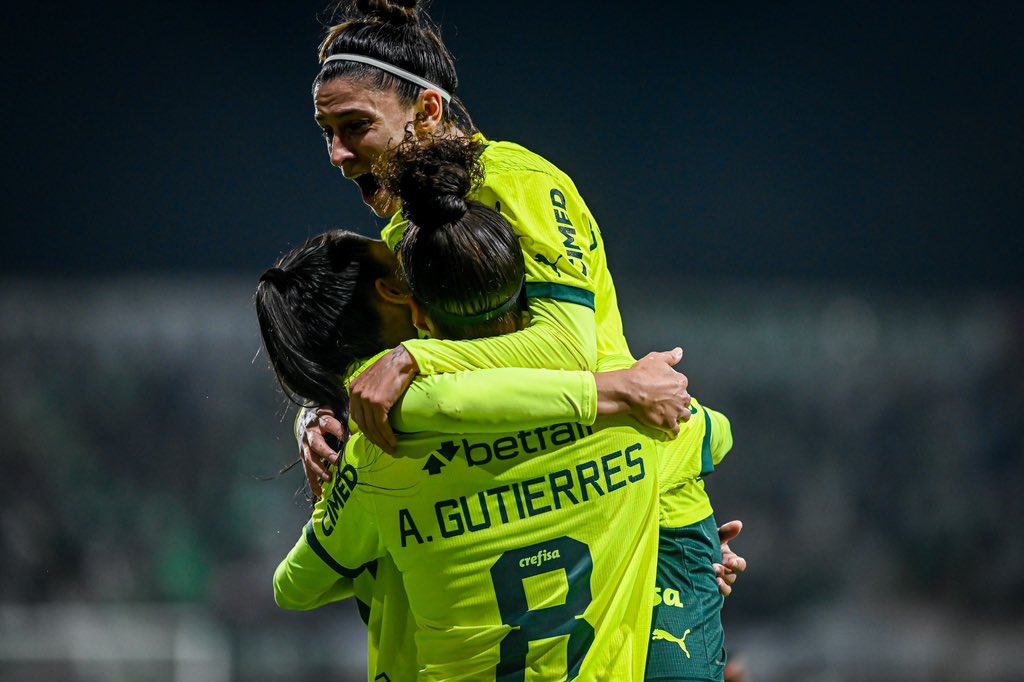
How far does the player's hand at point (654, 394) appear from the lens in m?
1.44

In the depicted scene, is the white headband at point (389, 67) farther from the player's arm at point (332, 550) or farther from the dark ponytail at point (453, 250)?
the player's arm at point (332, 550)

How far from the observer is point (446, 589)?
56.0 inches

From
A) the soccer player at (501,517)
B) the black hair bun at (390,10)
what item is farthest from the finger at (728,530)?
the black hair bun at (390,10)

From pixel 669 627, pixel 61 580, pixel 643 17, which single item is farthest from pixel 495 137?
pixel 669 627

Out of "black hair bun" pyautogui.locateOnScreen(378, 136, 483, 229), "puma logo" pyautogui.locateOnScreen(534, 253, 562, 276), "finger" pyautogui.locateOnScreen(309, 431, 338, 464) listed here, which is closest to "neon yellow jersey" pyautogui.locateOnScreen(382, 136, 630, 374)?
"puma logo" pyautogui.locateOnScreen(534, 253, 562, 276)

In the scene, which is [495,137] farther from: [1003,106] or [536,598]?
[536,598]

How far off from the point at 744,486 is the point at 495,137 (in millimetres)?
2214

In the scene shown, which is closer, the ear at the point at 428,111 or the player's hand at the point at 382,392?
the player's hand at the point at 382,392

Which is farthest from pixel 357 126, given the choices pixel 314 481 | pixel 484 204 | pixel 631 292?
pixel 631 292

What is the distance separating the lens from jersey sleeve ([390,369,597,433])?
1355 millimetres

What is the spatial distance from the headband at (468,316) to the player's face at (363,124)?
1.66 feet

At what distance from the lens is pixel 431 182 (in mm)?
1420

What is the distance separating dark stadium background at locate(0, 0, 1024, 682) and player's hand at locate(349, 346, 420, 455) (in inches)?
153

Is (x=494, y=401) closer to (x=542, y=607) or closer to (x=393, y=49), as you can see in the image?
(x=542, y=607)
